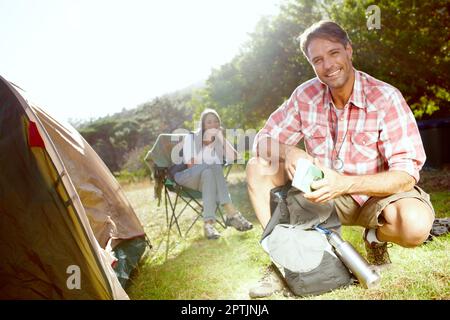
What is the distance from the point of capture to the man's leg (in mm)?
1764

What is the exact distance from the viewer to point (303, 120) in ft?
7.13

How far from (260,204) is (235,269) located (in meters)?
0.62

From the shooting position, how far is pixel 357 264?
1786mm

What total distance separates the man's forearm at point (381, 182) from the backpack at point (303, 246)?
0.75 feet

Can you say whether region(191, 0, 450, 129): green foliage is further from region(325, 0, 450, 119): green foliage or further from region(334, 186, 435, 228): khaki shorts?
region(334, 186, 435, 228): khaki shorts

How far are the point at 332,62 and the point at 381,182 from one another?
71 cm

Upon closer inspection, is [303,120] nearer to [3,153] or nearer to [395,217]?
[395,217]

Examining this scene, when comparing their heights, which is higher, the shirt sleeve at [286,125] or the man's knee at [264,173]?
the shirt sleeve at [286,125]

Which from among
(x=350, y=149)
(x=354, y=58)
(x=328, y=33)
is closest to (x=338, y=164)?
(x=350, y=149)

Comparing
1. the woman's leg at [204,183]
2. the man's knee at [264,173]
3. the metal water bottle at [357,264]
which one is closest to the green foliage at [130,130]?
the woman's leg at [204,183]

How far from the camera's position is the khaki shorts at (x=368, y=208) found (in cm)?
183

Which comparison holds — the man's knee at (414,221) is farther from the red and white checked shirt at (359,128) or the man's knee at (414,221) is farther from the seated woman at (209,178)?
the seated woman at (209,178)

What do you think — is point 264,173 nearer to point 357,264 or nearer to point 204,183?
point 357,264

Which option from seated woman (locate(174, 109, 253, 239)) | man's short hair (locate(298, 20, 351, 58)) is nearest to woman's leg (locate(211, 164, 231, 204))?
seated woman (locate(174, 109, 253, 239))
